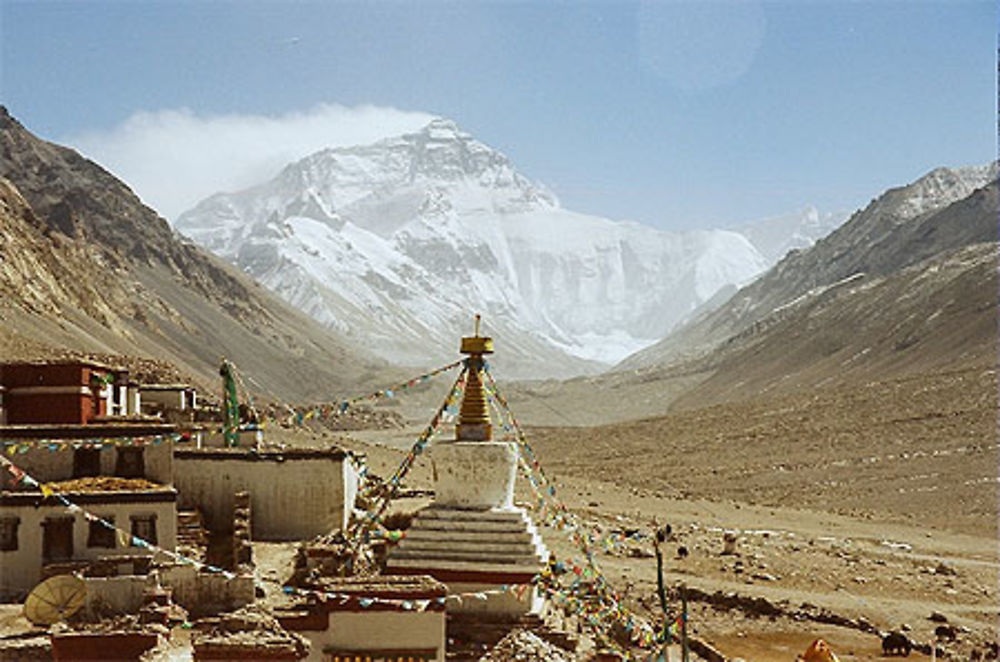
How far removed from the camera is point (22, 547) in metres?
16.8

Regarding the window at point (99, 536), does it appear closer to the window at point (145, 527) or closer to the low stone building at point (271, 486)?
the window at point (145, 527)

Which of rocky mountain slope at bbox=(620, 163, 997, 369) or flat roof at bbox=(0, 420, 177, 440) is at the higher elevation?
rocky mountain slope at bbox=(620, 163, 997, 369)

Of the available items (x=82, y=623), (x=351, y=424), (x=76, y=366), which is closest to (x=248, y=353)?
(x=351, y=424)

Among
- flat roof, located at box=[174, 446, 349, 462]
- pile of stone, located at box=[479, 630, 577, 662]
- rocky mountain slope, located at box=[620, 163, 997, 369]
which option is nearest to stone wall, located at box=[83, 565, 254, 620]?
flat roof, located at box=[174, 446, 349, 462]

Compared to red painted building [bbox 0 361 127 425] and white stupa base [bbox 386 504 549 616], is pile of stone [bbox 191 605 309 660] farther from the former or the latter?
red painted building [bbox 0 361 127 425]

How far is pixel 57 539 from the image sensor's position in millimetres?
16969

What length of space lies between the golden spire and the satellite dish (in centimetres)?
563

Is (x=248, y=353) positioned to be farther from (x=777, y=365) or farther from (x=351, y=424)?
(x=777, y=365)

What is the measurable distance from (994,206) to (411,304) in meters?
115

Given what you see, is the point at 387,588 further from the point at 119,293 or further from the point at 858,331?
the point at 858,331

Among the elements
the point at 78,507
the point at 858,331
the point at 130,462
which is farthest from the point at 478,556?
→ the point at 858,331

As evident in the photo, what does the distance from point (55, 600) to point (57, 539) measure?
259 centimetres

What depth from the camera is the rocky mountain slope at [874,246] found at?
95.8 meters

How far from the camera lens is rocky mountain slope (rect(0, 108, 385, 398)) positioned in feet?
191
